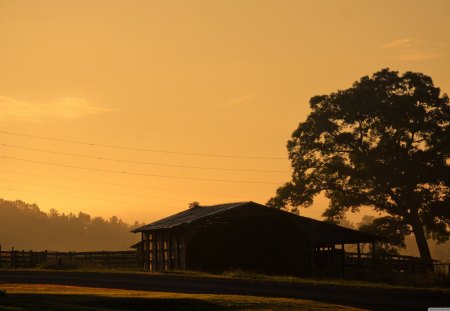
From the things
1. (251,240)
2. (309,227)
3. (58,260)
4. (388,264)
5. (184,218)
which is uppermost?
(184,218)

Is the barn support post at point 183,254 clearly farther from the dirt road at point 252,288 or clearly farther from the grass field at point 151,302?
the grass field at point 151,302

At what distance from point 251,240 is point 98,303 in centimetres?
2833

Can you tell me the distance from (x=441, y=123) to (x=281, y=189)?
47.6 ft

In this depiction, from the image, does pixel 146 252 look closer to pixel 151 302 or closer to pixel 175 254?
pixel 175 254

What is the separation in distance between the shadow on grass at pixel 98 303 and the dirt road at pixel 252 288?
583cm

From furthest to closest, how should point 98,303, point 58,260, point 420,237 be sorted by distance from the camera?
point 420,237 → point 58,260 → point 98,303

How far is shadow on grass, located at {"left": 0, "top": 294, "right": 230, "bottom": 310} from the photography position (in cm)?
2625

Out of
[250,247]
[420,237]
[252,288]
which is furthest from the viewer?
[420,237]

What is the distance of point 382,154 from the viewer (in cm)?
6900

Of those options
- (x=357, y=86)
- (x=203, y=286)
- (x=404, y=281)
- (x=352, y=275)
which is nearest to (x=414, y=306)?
(x=203, y=286)

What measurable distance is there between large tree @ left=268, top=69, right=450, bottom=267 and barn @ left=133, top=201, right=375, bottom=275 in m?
10.3

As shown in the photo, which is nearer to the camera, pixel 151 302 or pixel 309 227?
pixel 151 302

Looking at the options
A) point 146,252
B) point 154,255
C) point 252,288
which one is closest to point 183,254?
point 154,255

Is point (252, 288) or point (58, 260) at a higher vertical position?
point (58, 260)
